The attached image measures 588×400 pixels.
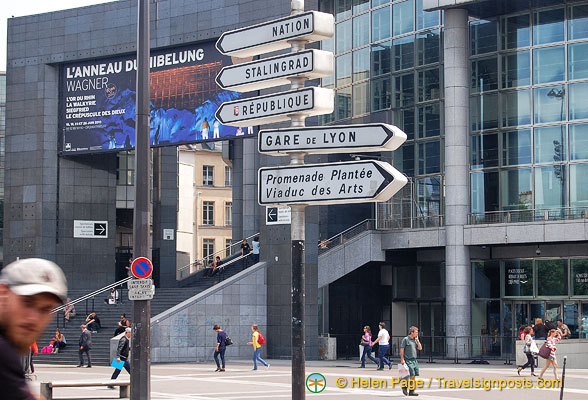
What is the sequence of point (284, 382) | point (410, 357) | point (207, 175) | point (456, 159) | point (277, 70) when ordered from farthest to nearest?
point (207, 175) → point (456, 159) → point (284, 382) → point (410, 357) → point (277, 70)

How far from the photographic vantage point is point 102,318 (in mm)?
40969

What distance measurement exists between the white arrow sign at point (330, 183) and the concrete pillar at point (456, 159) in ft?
94.2

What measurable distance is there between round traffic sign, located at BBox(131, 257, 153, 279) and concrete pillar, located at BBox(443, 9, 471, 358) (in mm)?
24960

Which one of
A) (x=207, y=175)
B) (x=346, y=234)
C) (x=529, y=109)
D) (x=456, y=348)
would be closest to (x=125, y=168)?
(x=346, y=234)

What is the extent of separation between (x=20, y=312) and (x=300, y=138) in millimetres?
9296

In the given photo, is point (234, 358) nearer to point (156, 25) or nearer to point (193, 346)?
point (193, 346)

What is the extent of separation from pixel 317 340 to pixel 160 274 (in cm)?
1230

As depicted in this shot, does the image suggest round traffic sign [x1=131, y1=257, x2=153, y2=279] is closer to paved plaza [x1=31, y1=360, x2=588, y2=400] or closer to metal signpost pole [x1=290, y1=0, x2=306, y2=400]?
paved plaza [x1=31, y1=360, x2=588, y2=400]

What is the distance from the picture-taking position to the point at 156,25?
139 feet

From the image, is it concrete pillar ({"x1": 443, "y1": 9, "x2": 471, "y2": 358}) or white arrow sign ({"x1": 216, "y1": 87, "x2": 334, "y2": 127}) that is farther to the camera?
concrete pillar ({"x1": 443, "y1": 9, "x2": 471, "y2": 358})

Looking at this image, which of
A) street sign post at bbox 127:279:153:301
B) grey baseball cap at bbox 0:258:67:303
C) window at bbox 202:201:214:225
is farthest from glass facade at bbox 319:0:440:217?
window at bbox 202:201:214:225

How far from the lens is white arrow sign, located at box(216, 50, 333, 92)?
11930 mm

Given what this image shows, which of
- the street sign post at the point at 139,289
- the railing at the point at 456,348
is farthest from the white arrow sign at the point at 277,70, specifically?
the railing at the point at 456,348

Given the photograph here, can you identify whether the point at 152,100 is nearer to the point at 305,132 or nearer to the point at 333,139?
the point at 305,132
